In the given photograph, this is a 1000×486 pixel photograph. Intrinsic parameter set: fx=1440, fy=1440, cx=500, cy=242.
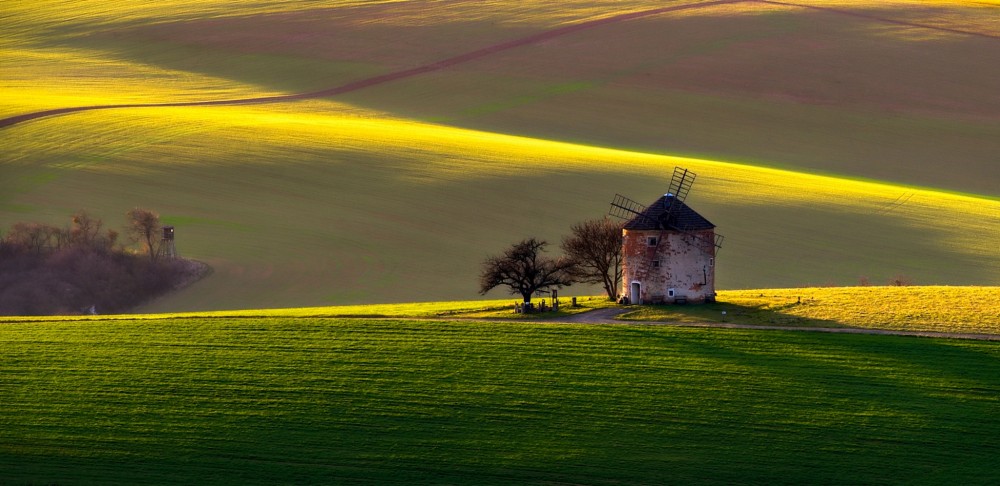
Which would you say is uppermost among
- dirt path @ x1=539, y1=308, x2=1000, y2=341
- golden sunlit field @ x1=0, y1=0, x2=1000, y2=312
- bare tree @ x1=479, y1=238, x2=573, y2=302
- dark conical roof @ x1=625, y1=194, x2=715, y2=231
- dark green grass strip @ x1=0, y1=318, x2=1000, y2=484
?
golden sunlit field @ x1=0, y1=0, x2=1000, y2=312

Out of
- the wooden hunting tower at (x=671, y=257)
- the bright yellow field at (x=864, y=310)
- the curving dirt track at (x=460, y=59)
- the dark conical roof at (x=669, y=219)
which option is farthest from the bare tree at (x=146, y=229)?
the bright yellow field at (x=864, y=310)

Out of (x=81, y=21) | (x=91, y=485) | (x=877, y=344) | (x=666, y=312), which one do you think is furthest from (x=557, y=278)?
(x=81, y=21)

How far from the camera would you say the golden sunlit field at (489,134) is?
64625 millimetres

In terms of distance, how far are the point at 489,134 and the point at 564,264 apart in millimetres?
36796

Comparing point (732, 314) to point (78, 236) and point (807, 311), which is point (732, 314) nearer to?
point (807, 311)

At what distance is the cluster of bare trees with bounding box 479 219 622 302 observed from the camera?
48.7 meters

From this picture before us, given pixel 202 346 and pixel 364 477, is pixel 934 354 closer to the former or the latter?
pixel 364 477

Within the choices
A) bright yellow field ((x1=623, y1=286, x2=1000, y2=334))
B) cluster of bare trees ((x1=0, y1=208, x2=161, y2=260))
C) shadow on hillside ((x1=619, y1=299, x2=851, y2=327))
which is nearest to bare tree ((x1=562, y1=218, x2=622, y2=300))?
shadow on hillside ((x1=619, y1=299, x2=851, y2=327))

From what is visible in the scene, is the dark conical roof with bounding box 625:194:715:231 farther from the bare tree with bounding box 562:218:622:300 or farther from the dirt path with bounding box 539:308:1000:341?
the dirt path with bounding box 539:308:1000:341

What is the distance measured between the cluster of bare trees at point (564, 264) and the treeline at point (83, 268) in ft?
57.9

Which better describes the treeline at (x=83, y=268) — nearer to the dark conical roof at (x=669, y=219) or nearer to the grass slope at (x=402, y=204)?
the grass slope at (x=402, y=204)

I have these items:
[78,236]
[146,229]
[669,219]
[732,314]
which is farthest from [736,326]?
[78,236]

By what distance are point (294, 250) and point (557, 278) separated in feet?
62.3

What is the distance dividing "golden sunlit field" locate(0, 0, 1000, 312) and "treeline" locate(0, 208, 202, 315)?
5.83ft
